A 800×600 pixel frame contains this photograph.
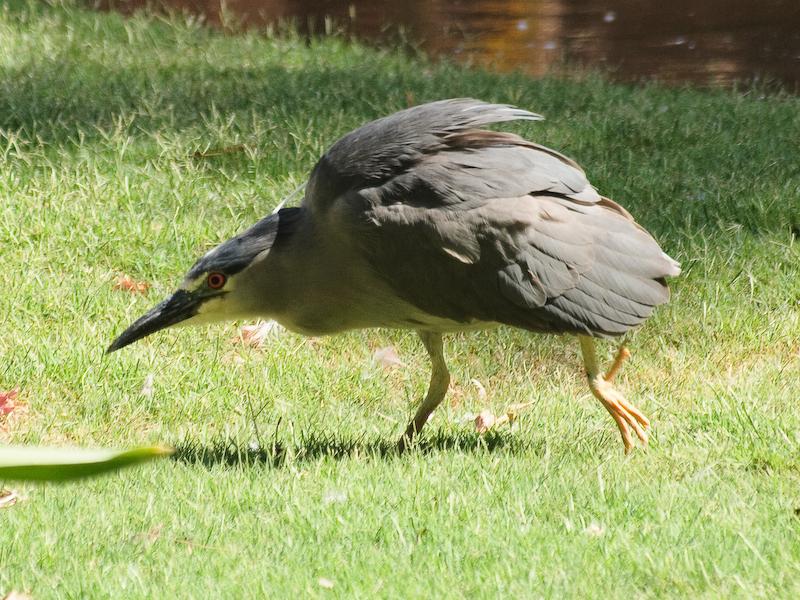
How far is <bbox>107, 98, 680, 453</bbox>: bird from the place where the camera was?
389 cm

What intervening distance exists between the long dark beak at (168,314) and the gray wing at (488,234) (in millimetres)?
638

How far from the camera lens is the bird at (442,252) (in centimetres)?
389

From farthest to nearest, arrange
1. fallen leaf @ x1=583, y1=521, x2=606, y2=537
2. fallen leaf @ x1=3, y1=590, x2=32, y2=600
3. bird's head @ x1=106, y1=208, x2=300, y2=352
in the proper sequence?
bird's head @ x1=106, y1=208, x2=300, y2=352 < fallen leaf @ x1=583, y1=521, x2=606, y2=537 < fallen leaf @ x1=3, y1=590, x2=32, y2=600

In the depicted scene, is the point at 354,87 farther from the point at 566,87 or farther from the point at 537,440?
the point at 537,440

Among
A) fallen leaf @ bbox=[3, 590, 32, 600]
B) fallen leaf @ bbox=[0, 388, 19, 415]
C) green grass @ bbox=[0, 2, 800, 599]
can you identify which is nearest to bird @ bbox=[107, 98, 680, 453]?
green grass @ bbox=[0, 2, 800, 599]

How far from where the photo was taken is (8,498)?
3660 millimetres

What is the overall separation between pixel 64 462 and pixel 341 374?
3.83 meters

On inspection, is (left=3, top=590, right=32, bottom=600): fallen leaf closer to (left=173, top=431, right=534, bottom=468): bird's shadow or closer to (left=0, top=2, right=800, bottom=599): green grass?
(left=0, top=2, right=800, bottom=599): green grass

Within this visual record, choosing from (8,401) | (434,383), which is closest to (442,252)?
(434,383)

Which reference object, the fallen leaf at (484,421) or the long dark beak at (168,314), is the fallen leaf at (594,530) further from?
the long dark beak at (168,314)

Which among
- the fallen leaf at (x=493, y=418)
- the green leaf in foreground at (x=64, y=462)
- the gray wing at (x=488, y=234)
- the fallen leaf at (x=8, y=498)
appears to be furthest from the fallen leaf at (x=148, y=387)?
the green leaf in foreground at (x=64, y=462)

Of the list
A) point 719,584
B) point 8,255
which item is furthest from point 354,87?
point 719,584

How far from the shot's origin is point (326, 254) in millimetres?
4086

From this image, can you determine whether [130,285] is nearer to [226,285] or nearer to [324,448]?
[226,285]
